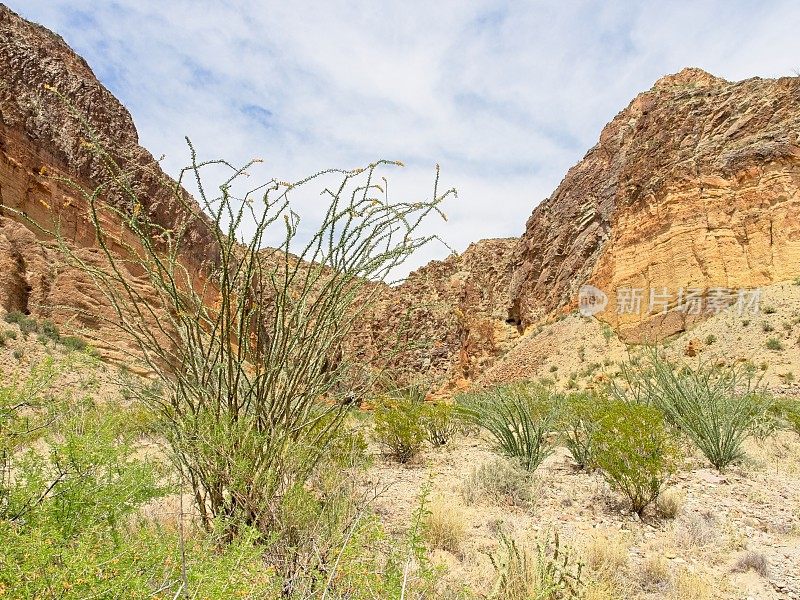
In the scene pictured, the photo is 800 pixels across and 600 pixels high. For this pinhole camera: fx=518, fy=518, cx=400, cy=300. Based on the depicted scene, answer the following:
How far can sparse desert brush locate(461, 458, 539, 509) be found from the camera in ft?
17.5

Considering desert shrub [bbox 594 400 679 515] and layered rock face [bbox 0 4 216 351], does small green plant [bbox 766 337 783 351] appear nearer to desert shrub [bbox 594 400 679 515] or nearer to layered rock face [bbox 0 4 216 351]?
desert shrub [bbox 594 400 679 515]

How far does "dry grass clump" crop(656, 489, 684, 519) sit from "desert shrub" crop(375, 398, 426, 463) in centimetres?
369

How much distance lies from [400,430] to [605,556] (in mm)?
4508

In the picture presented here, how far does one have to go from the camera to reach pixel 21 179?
20125 mm

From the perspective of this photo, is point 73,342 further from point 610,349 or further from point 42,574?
point 610,349

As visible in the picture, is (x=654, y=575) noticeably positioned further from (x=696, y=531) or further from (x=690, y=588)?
(x=696, y=531)

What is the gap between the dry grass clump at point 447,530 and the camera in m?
4.02

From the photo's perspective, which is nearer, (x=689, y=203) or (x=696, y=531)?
(x=696, y=531)

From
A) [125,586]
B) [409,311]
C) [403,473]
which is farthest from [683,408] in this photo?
[125,586]

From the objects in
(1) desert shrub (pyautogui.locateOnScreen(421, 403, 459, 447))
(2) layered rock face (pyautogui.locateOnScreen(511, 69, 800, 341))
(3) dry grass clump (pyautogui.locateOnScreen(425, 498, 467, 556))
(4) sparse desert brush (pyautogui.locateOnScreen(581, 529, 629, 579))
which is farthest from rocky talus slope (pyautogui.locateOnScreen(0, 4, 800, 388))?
(4) sparse desert brush (pyautogui.locateOnScreen(581, 529, 629, 579))

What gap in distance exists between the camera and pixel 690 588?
10.7 ft

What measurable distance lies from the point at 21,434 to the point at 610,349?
23549 mm

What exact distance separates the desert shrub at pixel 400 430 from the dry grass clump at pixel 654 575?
4519 millimetres

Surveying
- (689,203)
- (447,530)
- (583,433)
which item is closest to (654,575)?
(447,530)
